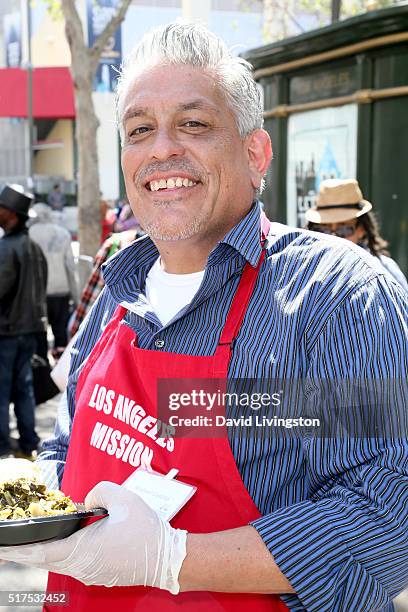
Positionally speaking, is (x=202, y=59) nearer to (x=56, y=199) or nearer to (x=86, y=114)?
(x=86, y=114)

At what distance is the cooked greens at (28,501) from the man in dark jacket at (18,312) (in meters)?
4.28

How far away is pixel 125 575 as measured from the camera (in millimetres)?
1438

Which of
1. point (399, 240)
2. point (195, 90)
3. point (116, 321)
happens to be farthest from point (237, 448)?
point (399, 240)

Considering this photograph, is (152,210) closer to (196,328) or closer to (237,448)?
(196,328)

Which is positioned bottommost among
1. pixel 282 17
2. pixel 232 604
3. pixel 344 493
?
pixel 232 604

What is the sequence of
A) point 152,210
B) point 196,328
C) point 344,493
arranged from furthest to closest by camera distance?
1. point 152,210
2. point 196,328
3. point 344,493

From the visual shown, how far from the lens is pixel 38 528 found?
55.2 inches

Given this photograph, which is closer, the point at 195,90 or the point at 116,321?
the point at 195,90

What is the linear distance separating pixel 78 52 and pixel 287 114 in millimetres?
4057

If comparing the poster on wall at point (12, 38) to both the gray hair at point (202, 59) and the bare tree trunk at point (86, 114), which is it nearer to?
the bare tree trunk at point (86, 114)

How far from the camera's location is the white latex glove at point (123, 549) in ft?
4.62

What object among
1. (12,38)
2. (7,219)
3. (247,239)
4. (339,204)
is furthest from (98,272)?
(12,38)

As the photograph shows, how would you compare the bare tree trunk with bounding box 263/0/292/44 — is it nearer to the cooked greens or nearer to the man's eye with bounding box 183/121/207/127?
the man's eye with bounding box 183/121/207/127

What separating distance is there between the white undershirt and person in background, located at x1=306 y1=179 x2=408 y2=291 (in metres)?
2.81
